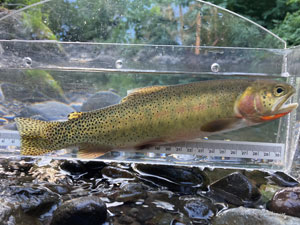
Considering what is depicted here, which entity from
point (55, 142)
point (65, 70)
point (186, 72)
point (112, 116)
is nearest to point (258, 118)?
point (186, 72)

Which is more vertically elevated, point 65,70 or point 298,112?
point 65,70

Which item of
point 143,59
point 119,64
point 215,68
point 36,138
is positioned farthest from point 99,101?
point 215,68

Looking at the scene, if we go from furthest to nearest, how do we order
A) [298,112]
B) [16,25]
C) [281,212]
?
[16,25] < [298,112] < [281,212]

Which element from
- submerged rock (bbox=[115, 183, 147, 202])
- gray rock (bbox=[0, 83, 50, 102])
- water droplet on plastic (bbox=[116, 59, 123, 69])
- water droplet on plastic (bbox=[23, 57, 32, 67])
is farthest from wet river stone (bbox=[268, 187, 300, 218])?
water droplet on plastic (bbox=[23, 57, 32, 67])

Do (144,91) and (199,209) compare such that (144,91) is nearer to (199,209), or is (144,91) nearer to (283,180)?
(199,209)

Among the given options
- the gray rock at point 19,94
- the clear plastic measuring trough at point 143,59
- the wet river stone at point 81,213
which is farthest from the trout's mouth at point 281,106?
the gray rock at point 19,94

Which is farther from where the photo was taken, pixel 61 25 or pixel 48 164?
pixel 61 25

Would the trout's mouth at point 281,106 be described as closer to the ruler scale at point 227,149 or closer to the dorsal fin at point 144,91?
the ruler scale at point 227,149

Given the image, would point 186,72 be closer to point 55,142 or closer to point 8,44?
point 55,142
